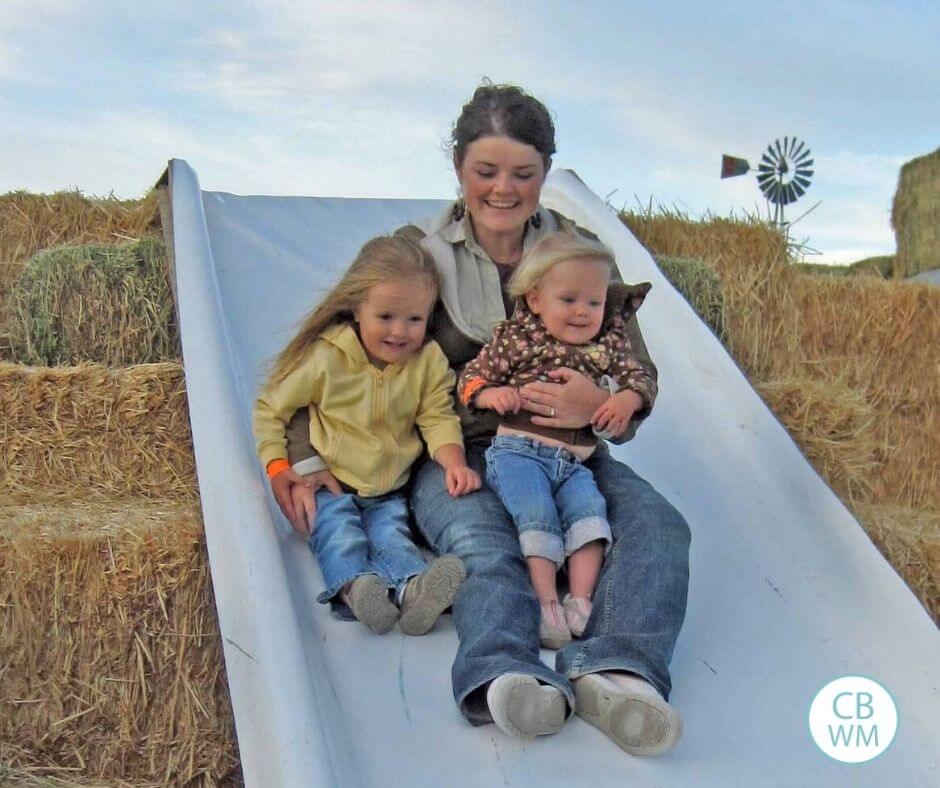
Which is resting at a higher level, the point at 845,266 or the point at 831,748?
the point at 845,266

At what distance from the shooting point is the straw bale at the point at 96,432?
218cm

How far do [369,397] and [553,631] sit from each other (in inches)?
19.2

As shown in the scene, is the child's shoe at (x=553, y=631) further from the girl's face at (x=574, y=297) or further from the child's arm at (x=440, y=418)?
the girl's face at (x=574, y=297)

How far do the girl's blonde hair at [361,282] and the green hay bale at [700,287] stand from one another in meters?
1.44

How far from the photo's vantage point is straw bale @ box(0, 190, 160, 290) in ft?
10.3

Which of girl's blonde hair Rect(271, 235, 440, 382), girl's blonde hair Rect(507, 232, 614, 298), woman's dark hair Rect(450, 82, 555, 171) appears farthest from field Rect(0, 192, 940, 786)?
woman's dark hair Rect(450, 82, 555, 171)

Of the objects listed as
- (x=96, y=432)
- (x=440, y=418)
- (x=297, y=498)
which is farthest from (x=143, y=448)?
(x=440, y=418)

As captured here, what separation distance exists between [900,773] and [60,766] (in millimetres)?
1319

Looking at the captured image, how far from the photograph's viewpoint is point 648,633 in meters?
1.41

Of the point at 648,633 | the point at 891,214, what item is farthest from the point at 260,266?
the point at 891,214

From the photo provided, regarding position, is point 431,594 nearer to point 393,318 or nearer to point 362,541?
point 362,541

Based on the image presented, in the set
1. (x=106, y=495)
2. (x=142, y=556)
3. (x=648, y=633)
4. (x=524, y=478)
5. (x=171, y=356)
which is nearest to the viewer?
(x=648, y=633)

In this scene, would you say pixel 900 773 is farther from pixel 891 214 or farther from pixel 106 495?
pixel 891 214

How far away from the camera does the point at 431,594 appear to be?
4.80ft
